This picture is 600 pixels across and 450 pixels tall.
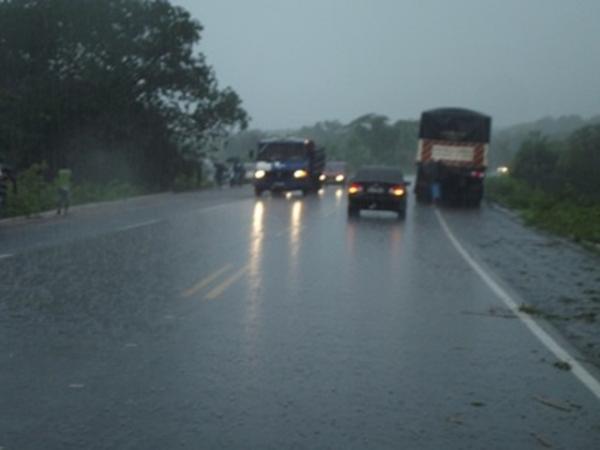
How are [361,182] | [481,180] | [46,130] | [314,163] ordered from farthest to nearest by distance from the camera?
1. [314,163]
2. [46,130]
3. [481,180]
4. [361,182]

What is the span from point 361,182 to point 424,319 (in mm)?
21419

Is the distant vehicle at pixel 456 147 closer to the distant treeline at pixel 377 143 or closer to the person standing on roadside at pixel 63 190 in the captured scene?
the person standing on roadside at pixel 63 190

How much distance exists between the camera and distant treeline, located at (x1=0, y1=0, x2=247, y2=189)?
158 ft

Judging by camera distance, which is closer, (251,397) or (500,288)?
(251,397)

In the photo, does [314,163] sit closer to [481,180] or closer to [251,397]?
[481,180]

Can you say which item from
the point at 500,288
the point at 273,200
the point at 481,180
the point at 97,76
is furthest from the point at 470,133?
the point at 500,288

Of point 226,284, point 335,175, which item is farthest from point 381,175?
point 335,175

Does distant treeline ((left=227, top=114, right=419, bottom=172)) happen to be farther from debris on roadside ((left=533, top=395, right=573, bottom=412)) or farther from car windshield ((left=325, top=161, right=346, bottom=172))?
debris on roadside ((left=533, top=395, right=573, bottom=412))

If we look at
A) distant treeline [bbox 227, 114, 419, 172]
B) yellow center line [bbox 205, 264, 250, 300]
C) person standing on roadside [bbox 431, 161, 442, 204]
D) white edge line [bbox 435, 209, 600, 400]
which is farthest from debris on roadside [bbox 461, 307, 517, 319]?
distant treeline [bbox 227, 114, 419, 172]

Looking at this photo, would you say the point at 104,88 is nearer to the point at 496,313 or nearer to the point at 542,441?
the point at 496,313

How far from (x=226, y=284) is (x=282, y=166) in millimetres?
33988

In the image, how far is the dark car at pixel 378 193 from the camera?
33.4 m

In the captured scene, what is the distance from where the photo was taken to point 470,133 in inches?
1736

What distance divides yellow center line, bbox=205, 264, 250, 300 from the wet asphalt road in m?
0.03
